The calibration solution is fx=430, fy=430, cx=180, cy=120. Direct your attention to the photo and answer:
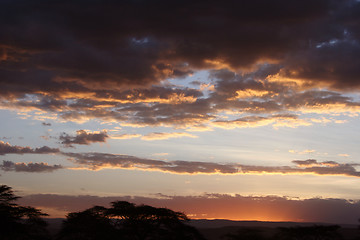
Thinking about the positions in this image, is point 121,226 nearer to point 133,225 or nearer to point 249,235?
point 133,225

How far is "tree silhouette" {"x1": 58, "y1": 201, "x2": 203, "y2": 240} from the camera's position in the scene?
6619 cm

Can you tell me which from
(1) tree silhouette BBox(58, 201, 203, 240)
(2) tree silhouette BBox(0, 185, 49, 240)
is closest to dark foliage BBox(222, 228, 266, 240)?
(1) tree silhouette BBox(58, 201, 203, 240)

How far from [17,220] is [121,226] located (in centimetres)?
1733

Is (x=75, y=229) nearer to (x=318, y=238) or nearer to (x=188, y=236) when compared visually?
(x=188, y=236)

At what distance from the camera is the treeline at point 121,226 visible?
59594 mm

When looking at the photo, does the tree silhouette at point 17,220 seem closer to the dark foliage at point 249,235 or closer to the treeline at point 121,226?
the treeline at point 121,226

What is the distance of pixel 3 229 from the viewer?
56.4 m

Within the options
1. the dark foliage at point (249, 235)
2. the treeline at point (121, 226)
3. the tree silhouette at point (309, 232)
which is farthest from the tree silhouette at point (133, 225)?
the tree silhouette at point (309, 232)

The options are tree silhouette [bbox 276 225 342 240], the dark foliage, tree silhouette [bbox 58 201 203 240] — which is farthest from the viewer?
tree silhouette [bbox 276 225 342 240]

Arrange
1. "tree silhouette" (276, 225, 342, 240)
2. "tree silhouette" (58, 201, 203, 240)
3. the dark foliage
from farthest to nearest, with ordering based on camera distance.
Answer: "tree silhouette" (276, 225, 342, 240), "tree silhouette" (58, 201, 203, 240), the dark foliage

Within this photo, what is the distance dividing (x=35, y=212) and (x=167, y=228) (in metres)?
21.4

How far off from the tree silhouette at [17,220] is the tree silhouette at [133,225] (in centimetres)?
544

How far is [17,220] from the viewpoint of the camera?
6372 cm

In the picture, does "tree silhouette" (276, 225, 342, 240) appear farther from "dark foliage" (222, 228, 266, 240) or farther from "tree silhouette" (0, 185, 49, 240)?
"tree silhouette" (0, 185, 49, 240)
